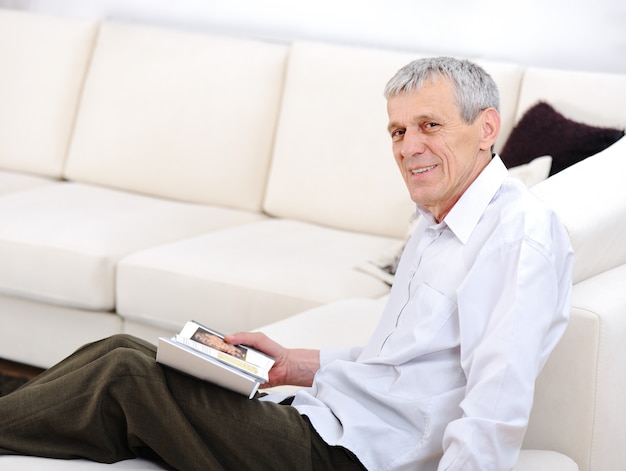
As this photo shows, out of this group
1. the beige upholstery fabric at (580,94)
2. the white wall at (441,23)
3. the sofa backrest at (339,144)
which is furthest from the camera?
the white wall at (441,23)

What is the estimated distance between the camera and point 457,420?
1.41 metres

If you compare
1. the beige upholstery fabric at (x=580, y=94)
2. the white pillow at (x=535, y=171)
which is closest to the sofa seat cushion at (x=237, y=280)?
the white pillow at (x=535, y=171)

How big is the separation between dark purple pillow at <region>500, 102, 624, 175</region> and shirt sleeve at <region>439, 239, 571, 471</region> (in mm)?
1151

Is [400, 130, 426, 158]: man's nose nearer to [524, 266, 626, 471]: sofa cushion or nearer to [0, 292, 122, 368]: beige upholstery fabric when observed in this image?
[524, 266, 626, 471]: sofa cushion

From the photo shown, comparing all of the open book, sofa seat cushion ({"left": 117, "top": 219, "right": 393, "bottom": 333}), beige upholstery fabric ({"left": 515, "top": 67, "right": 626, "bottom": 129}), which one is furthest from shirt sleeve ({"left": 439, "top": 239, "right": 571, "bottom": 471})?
beige upholstery fabric ({"left": 515, "top": 67, "right": 626, "bottom": 129})

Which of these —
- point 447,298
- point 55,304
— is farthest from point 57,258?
point 447,298

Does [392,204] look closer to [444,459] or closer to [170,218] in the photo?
[170,218]

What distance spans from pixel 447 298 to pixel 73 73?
2.48m

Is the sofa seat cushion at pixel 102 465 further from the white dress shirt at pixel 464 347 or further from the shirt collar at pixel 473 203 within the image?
the shirt collar at pixel 473 203

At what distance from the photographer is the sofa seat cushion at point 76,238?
2828mm

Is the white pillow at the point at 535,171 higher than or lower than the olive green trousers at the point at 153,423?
higher

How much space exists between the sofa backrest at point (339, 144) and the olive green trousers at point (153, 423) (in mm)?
1562

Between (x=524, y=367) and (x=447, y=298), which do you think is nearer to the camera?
(x=524, y=367)

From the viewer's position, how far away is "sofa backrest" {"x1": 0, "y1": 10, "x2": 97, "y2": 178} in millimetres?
3662
